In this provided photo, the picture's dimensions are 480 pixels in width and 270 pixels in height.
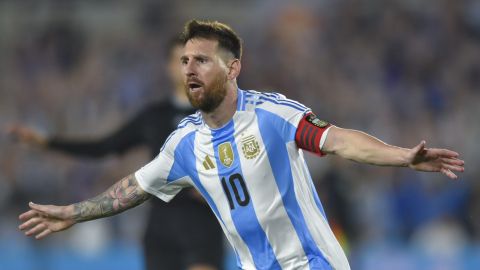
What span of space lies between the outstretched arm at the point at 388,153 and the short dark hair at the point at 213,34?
0.73m

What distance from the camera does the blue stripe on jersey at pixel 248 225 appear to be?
4387 mm

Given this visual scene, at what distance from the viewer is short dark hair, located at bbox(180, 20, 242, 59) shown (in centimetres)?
454

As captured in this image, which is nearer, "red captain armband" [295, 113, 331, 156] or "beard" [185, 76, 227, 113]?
"red captain armband" [295, 113, 331, 156]

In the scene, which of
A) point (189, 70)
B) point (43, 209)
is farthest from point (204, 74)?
point (43, 209)

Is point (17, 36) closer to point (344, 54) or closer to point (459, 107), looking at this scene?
point (344, 54)

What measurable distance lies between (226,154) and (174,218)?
6.04 ft

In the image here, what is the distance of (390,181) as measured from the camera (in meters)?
11.7

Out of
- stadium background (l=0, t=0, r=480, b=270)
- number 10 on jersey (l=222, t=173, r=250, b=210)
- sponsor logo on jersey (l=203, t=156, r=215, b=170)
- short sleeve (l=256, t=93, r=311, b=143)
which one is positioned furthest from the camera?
stadium background (l=0, t=0, r=480, b=270)

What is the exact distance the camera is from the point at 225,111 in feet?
14.8

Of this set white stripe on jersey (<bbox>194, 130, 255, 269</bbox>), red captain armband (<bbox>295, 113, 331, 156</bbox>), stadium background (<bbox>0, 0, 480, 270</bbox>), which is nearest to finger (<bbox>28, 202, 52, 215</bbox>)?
white stripe on jersey (<bbox>194, 130, 255, 269</bbox>)

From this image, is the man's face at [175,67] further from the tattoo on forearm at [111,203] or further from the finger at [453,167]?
the finger at [453,167]

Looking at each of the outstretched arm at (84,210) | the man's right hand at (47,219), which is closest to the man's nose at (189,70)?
the outstretched arm at (84,210)

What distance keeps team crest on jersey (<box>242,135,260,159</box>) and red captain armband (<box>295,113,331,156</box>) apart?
0.19m

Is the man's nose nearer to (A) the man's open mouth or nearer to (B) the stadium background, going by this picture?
(A) the man's open mouth
